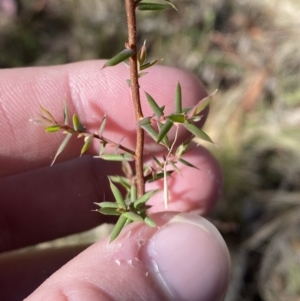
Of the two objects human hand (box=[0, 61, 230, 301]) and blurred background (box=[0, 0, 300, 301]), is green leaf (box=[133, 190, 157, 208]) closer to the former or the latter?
human hand (box=[0, 61, 230, 301])

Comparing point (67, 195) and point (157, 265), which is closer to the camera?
point (157, 265)

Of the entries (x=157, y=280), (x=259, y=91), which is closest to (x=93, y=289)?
(x=157, y=280)

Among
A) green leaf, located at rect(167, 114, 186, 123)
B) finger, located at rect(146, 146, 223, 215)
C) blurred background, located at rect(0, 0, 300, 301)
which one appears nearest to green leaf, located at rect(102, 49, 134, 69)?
green leaf, located at rect(167, 114, 186, 123)

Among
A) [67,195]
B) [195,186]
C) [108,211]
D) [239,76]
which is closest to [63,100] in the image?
[67,195]

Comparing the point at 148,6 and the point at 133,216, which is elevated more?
the point at 148,6

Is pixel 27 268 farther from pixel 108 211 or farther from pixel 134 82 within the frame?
pixel 134 82

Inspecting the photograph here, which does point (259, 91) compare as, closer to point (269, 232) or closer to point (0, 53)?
point (269, 232)

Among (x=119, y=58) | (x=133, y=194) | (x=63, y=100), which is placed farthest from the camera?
(x=63, y=100)
